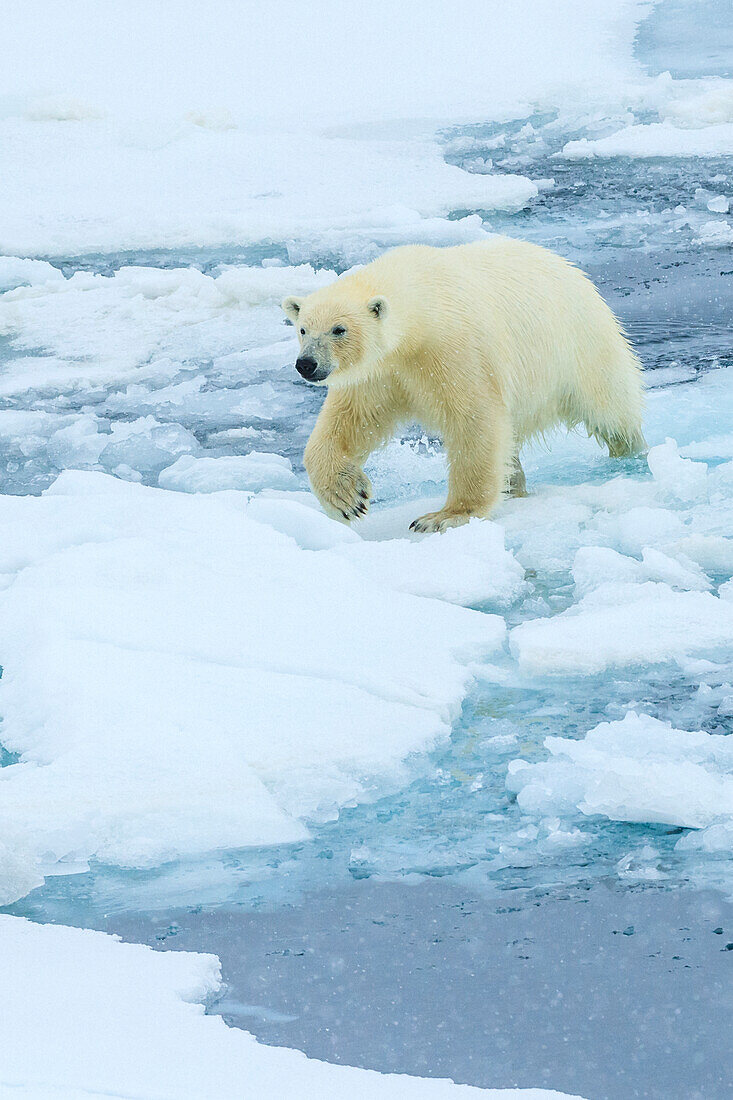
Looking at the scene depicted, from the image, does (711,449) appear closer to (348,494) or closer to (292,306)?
(348,494)

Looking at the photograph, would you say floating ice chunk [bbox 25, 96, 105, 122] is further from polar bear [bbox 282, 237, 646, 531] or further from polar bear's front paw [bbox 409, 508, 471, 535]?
polar bear's front paw [bbox 409, 508, 471, 535]

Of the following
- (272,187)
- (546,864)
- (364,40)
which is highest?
(364,40)

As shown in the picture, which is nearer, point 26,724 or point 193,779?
point 193,779

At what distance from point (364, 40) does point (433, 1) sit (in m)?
2.80

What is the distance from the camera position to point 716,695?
251 centimetres

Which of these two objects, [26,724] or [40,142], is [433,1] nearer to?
[40,142]

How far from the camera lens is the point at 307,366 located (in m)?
3.54

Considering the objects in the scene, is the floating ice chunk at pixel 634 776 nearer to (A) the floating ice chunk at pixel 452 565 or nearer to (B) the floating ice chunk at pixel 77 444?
(A) the floating ice chunk at pixel 452 565

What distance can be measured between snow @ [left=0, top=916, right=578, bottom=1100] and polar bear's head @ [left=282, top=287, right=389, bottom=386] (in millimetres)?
2020

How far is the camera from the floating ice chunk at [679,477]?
3.72m

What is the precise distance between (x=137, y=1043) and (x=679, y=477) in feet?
8.50

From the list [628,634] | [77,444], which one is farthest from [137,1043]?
[77,444]

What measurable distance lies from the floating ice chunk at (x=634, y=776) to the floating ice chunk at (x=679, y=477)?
4.86 feet

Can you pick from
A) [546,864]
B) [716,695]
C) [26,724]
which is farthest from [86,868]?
[716,695]
